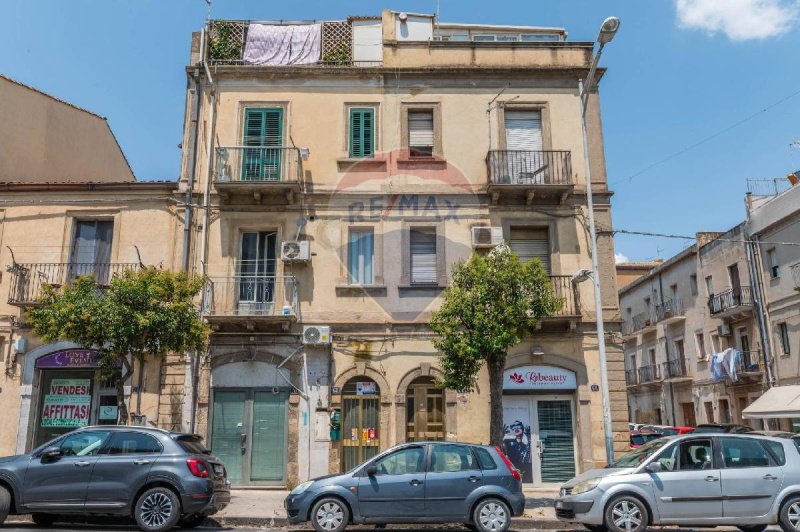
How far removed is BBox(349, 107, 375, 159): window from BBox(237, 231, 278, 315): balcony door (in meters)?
3.39

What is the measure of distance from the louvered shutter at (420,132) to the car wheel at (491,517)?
10.9m

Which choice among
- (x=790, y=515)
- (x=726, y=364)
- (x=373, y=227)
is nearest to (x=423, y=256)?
(x=373, y=227)

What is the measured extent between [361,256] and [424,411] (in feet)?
15.0

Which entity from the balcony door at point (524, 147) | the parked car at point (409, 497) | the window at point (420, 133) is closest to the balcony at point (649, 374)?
the balcony door at point (524, 147)

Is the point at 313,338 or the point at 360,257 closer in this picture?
the point at 313,338

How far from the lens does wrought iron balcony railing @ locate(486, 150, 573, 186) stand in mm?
17938

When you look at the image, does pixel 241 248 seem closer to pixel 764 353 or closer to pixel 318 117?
pixel 318 117

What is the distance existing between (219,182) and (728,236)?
24.3 meters

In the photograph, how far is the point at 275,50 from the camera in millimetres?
19406

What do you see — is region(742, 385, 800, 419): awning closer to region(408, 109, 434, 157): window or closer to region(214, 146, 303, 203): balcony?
region(408, 109, 434, 157): window

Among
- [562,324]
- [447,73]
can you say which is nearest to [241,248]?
[447,73]

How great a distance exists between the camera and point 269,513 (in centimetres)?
1247


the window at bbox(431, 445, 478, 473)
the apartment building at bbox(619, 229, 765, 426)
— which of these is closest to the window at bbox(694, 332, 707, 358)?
the apartment building at bbox(619, 229, 765, 426)

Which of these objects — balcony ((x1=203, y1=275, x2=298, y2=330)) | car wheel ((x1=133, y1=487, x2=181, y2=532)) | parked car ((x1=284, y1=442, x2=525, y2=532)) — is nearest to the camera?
car wheel ((x1=133, y1=487, x2=181, y2=532))
